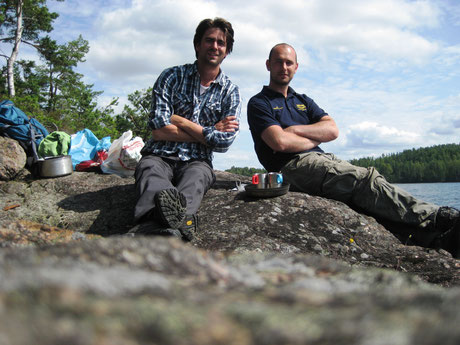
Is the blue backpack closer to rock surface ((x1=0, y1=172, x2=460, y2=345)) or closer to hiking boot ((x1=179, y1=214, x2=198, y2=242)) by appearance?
hiking boot ((x1=179, y1=214, x2=198, y2=242))

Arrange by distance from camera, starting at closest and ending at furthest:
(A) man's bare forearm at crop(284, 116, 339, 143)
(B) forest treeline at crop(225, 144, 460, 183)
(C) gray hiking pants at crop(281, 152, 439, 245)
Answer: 1. (C) gray hiking pants at crop(281, 152, 439, 245)
2. (A) man's bare forearm at crop(284, 116, 339, 143)
3. (B) forest treeline at crop(225, 144, 460, 183)

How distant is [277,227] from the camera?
3916 mm

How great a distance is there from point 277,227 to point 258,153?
1.75 meters

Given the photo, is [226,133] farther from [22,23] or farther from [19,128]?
[22,23]

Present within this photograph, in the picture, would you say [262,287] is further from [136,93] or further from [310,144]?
[136,93]

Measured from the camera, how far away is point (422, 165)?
9069 cm

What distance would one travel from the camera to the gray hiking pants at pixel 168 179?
3516 mm

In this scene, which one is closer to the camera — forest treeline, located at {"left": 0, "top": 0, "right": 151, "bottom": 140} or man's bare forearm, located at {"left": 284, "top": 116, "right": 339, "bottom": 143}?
man's bare forearm, located at {"left": 284, "top": 116, "right": 339, "bottom": 143}

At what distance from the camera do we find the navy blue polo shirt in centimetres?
512

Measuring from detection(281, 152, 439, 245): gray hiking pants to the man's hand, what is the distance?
97 cm

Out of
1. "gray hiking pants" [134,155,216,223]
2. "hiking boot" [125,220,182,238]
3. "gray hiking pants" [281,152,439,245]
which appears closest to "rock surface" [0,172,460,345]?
"hiking boot" [125,220,182,238]

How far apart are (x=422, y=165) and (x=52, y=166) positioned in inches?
3935

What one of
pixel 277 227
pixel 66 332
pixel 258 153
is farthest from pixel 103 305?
pixel 258 153

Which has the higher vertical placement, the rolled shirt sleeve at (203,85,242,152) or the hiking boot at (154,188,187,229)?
the rolled shirt sleeve at (203,85,242,152)
